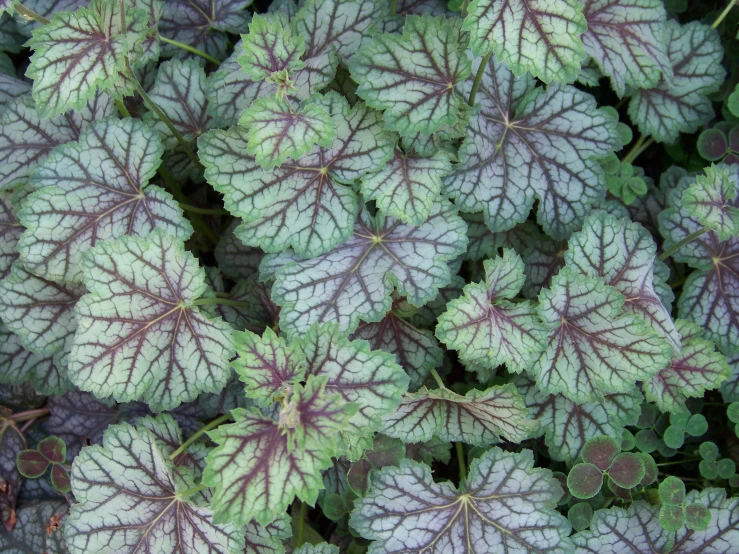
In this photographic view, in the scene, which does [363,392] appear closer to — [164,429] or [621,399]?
[164,429]

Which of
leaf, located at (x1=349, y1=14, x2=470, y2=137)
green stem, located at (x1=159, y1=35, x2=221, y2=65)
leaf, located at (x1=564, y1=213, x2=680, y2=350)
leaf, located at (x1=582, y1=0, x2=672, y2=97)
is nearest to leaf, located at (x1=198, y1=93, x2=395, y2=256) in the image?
leaf, located at (x1=349, y1=14, x2=470, y2=137)

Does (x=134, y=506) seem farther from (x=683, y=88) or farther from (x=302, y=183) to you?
(x=683, y=88)

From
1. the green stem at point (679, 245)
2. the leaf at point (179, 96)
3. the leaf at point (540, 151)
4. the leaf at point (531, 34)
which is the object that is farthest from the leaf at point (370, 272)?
the green stem at point (679, 245)

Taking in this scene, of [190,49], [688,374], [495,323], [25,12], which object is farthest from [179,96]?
[688,374]

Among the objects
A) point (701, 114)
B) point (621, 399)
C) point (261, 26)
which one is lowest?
point (621, 399)

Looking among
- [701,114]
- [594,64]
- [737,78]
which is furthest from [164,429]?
[737,78]

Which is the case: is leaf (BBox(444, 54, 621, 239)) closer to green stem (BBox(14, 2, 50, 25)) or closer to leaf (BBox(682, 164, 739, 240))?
leaf (BBox(682, 164, 739, 240))

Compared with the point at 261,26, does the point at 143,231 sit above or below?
below
